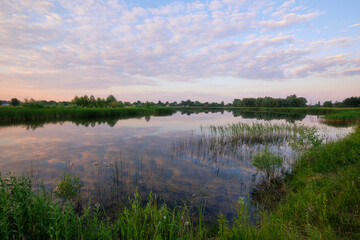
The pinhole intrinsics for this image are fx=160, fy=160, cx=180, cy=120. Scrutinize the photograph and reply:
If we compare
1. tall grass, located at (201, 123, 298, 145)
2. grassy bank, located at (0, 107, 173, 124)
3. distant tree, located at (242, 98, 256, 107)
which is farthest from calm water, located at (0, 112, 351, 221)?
distant tree, located at (242, 98, 256, 107)

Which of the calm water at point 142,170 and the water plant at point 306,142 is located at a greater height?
the water plant at point 306,142

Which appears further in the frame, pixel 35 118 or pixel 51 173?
pixel 35 118

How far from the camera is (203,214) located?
5527 millimetres

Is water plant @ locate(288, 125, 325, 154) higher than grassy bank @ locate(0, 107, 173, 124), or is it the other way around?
grassy bank @ locate(0, 107, 173, 124)

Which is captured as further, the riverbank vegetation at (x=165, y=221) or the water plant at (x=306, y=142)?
the water plant at (x=306, y=142)

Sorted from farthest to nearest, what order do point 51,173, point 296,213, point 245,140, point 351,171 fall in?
point 245,140 < point 51,173 < point 351,171 < point 296,213

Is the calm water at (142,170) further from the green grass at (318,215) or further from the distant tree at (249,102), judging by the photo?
the distant tree at (249,102)

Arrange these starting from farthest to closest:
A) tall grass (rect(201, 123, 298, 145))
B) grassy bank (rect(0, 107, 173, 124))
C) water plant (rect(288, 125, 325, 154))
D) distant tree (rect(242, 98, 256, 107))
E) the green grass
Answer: distant tree (rect(242, 98, 256, 107)) < grassy bank (rect(0, 107, 173, 124)) < tall grass (rect(201, 123, 298, 145)) < water plant (rect(288, 125, 325, 154)) < the green grass

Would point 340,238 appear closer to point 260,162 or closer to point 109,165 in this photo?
point 260,162

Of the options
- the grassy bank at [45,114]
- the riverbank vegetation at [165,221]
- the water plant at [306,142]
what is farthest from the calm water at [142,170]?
the grassy bank at [45,114]

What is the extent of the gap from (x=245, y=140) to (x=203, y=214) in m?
12.7

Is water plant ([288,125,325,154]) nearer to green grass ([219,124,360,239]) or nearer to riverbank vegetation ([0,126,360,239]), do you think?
green grass ([219,124,360,239])

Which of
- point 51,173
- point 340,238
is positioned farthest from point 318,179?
point 51,173

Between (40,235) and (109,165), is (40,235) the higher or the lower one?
the higher one
